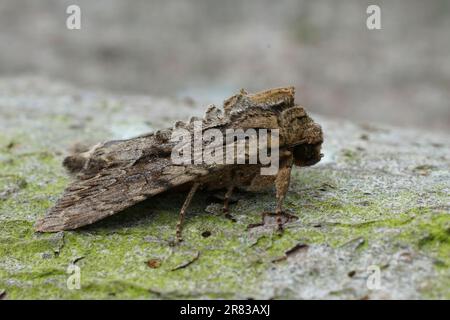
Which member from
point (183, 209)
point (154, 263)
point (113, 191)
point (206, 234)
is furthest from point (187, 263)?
point (113, 191)

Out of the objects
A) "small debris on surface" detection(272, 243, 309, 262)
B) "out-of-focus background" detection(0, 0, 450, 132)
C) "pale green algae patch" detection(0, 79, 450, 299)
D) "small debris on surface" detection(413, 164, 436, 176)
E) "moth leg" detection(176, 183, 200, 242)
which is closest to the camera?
"pale green algae patch" detection(0, 79, 450, 299)

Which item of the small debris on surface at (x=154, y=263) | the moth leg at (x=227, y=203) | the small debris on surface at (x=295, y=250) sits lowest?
the small debris on surface at (x=154, y=263)

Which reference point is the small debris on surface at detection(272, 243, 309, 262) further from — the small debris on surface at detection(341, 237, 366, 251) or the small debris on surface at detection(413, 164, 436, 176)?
the small debris on surface at detection(413, 164, 436, 176)

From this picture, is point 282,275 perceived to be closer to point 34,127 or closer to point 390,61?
point 34,127

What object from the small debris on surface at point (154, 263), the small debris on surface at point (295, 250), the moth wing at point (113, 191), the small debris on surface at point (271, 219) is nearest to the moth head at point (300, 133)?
the small debris on surface at point (271, 219)

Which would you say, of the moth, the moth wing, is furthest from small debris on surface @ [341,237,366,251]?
the moth wing

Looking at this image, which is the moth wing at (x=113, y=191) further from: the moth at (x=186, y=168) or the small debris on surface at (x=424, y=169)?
the small debris on surface at (x=424, y=169)

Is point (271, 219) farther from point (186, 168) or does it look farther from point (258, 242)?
point (186, 168)
